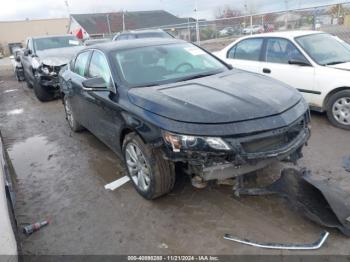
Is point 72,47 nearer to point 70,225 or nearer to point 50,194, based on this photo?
point 50,194

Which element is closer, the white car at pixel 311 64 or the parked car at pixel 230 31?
the white car at pixel 311 64

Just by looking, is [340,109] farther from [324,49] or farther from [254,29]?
[254,29]

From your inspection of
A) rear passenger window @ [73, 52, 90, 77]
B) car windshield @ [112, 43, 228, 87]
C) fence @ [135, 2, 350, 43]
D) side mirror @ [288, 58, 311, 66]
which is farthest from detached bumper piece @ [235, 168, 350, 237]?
fence @ [135, 2, 350, 43]

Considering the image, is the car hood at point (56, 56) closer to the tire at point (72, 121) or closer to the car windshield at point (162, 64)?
the tire at point (72, 121)

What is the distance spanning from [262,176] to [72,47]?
28.4 feet

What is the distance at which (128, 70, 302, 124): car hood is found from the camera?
3.05 metres

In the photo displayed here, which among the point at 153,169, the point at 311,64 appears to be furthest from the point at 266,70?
the point at 153,169

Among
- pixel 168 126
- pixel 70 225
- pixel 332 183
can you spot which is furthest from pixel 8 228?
pixel 332 183

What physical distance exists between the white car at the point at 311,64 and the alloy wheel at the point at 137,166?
3.48m

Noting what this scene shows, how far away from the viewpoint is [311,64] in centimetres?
553

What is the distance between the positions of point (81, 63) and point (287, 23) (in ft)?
33.9

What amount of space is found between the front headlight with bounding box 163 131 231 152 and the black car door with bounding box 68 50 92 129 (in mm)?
2417

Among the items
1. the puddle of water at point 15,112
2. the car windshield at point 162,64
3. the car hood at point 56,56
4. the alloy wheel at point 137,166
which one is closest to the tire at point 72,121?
the car windshield at point 162,64

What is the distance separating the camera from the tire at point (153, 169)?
3.36m
